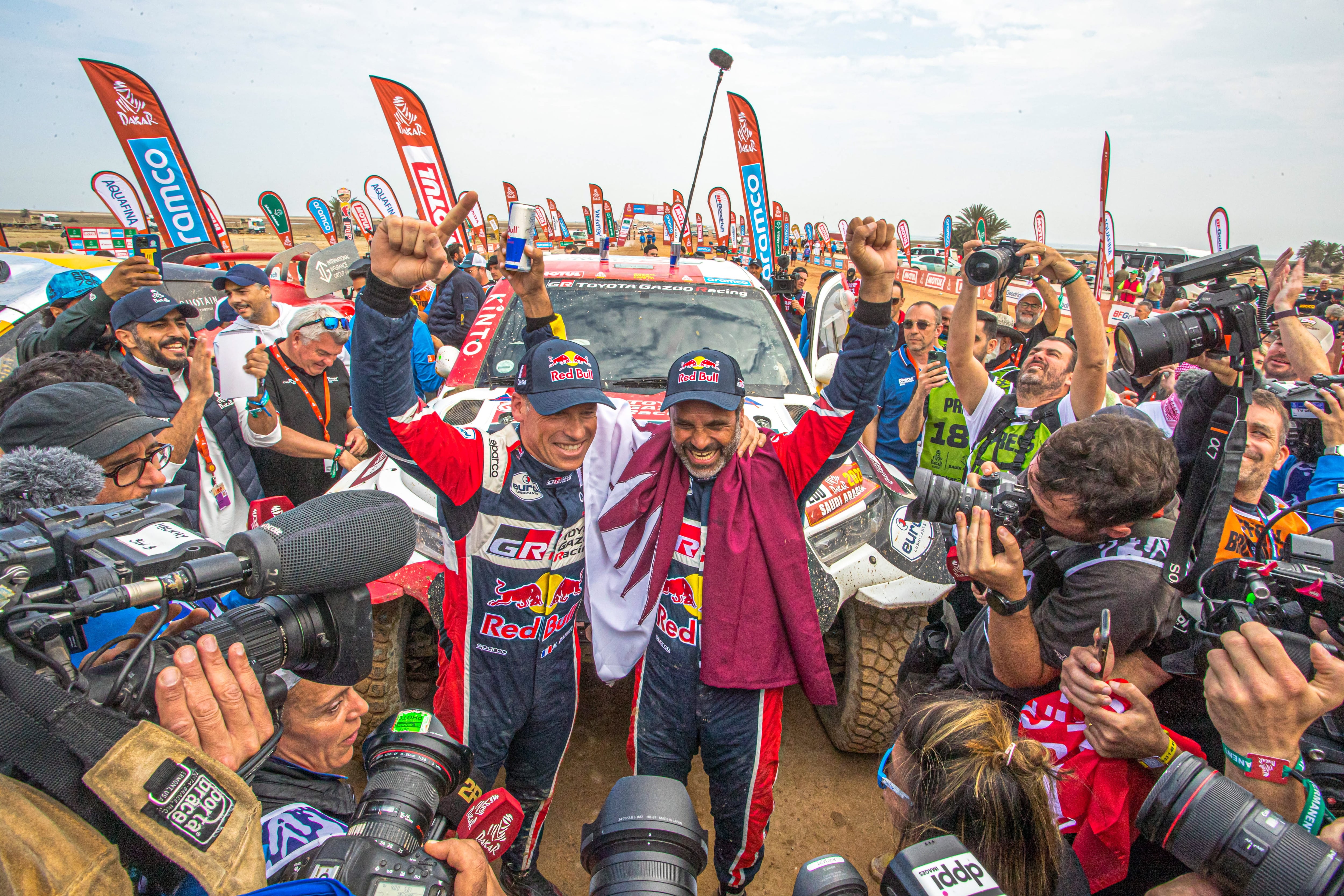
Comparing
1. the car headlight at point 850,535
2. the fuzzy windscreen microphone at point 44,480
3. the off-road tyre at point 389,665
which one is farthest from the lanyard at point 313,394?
the car headlight at point 850,535

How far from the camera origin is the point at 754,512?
220 cm

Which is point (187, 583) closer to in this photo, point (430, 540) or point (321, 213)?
point (430, 540)

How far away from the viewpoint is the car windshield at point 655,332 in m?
3.57

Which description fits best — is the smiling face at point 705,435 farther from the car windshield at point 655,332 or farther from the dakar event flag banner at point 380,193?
the dakar event flag banner at point 380,193

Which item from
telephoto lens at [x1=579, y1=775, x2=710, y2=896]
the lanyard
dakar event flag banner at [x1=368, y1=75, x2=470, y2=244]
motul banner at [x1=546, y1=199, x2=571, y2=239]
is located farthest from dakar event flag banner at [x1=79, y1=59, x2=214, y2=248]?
motul banner at [x1=546, y1=199, x2=571, y2=239]

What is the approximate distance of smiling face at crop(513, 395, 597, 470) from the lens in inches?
85.7

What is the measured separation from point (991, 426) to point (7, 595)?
3.60m

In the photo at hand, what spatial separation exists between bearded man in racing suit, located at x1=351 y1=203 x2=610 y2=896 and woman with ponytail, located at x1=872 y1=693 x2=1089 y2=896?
48.5 inches

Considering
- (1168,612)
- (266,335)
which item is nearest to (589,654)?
(1168,612)

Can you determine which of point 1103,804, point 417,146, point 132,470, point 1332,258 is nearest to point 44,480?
point 132,470

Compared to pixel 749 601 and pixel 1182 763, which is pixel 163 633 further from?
pixel 1182 763

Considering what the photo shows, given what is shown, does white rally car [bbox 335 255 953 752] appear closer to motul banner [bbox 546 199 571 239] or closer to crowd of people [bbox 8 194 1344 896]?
crowd of people [bbox 8 194 1344 896]

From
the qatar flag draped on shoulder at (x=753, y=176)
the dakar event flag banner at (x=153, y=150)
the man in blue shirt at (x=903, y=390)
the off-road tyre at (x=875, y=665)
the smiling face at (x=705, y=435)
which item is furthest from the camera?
the qatar flag draped on shoulder at (x=753, y=176)

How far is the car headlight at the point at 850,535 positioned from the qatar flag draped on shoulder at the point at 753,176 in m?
9.65
